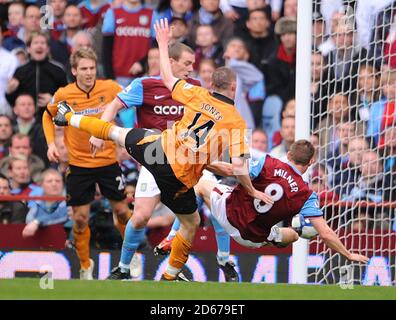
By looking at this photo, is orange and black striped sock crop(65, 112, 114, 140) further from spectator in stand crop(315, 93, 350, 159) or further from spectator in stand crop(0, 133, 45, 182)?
spectator in stand crop(0, 133, 45, 182)

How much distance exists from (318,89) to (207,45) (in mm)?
1951

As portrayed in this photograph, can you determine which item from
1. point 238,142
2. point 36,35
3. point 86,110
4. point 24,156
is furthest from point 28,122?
point 238,142

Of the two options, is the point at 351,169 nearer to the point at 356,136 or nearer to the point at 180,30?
the point at 356,136

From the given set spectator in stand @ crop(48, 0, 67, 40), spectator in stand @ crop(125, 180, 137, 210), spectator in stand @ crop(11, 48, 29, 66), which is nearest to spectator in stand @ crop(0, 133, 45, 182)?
spectator in stand @ crop(11, 48, 29, 66)

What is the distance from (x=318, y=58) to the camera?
1231 centimetres

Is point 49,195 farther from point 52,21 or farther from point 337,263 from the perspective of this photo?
point 337,263

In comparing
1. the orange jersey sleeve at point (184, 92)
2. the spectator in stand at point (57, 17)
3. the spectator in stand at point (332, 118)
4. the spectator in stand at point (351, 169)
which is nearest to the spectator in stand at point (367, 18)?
the spectator in stand at point (332, 118)

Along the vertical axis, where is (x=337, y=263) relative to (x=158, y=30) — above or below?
below

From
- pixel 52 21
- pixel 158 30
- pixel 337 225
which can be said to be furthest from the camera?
pixel 52 21

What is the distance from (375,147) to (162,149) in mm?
3251

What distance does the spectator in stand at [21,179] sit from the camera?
43.0 ft

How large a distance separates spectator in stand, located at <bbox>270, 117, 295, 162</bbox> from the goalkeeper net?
600mm
